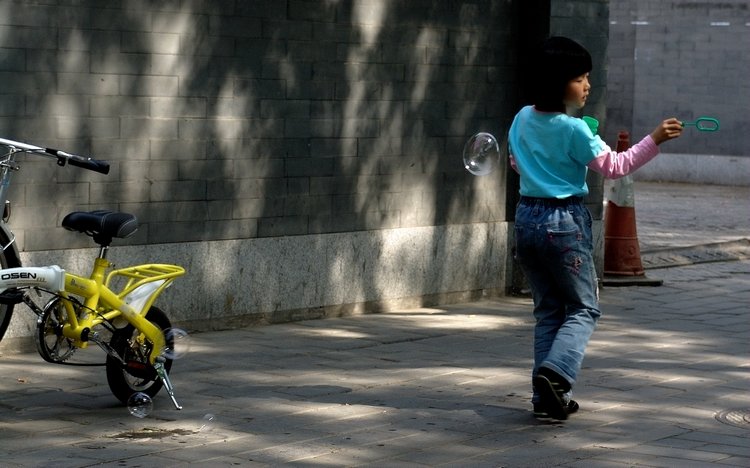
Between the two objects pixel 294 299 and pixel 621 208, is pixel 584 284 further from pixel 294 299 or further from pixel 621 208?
pixel 621 208

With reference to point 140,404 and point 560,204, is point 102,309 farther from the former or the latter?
point 560,204

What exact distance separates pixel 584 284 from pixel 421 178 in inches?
154

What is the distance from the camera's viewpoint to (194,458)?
614 centimetres

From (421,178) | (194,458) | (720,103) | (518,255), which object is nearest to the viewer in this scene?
(194,458)

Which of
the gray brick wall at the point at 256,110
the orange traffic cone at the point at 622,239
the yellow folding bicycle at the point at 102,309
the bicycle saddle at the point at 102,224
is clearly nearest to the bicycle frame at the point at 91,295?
the yellow folding bicycle at the point at 102,309

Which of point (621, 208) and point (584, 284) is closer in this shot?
point (584, 284)

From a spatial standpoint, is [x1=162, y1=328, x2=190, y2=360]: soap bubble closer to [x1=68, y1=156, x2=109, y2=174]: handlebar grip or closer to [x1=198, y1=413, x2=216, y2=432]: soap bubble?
[x1=198, y1=413, x2=216, y2=432]: soap bubble

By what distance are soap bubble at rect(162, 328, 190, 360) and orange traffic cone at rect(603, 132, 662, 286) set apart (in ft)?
19.1

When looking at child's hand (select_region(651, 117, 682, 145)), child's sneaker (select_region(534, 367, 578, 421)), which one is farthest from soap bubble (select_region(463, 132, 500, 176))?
child's sneaker (select_region(534, 367, 578, 421))

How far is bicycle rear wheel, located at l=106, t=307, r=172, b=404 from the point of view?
7.03 m

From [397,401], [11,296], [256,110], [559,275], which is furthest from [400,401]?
[256,110]

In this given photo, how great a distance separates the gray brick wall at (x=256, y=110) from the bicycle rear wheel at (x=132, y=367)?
1746mm

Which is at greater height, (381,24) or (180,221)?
(381,24)

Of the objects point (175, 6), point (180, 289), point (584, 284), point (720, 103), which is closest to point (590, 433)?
point (584, 284)
